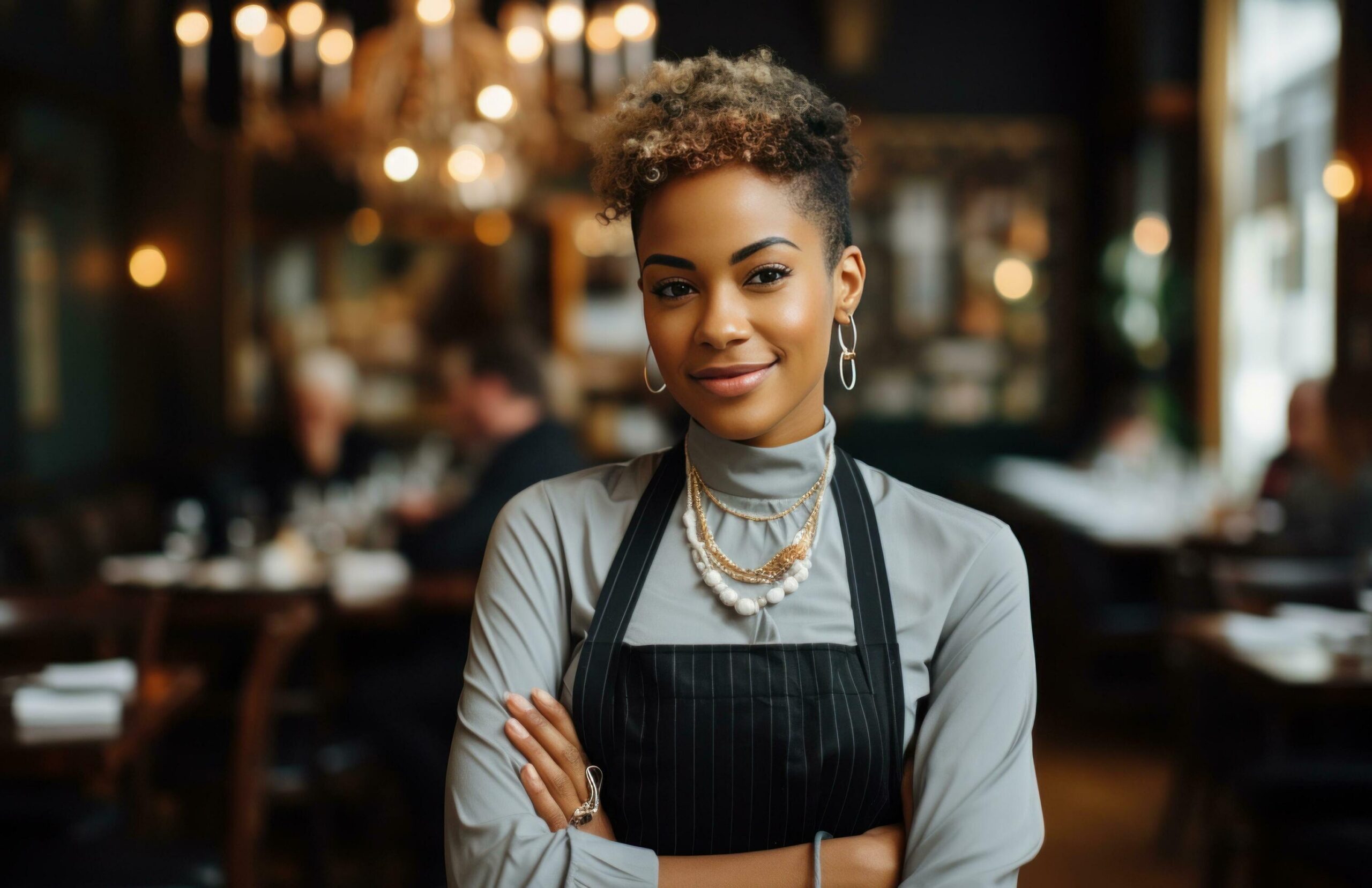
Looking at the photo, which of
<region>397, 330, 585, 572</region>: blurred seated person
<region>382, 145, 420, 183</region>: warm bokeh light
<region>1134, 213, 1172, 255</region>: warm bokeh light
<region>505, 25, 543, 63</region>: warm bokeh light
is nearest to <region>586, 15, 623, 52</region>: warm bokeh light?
<region>505, 25, 543, 63</region>: warm bokeh light

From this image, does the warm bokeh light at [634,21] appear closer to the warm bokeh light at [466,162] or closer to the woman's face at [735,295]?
the warm bokeh light at [466,162]

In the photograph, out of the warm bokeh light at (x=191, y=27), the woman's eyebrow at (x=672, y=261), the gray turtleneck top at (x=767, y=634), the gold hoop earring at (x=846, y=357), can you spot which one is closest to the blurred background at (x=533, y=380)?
the warm bokeh light at (x=191, y=27)

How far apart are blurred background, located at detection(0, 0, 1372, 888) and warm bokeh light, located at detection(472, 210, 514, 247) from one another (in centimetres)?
3

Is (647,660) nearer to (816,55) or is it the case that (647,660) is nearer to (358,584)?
(358,584)

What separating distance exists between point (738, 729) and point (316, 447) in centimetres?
481

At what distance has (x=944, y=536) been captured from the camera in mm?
1294

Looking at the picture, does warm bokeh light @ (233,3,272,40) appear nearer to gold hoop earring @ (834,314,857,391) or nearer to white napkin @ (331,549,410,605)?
white napkin @ (331,549,410,605)

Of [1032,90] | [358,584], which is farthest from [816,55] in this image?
[358,584]

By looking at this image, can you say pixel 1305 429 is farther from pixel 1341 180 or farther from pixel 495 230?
pixel 495 230

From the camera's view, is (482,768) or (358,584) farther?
(358,584)

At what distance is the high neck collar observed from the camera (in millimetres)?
1313

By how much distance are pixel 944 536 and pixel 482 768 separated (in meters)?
0.51

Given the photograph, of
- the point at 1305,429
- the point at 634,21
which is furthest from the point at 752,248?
the point at 1305,429

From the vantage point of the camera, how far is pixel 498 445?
4.19m
